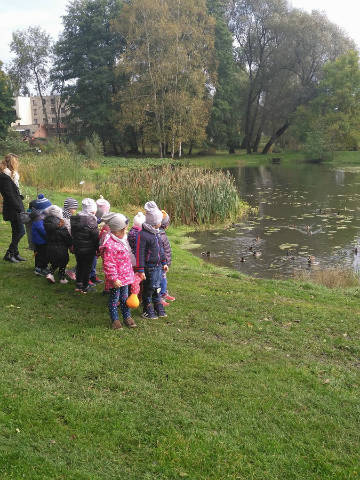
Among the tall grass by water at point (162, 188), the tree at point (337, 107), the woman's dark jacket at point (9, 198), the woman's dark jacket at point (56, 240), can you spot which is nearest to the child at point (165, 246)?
the woman's dark jacket at point (56, 240)

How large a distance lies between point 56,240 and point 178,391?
11.3 ft

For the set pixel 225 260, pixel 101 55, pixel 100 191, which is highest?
pixel 101 55

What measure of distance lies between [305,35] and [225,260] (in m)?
42.5

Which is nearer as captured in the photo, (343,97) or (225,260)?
(225,260)

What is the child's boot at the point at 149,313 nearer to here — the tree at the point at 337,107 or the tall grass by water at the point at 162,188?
the tall grass by water at the point at 162,188

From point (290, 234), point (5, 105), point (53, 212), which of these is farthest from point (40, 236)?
point (5, 105)

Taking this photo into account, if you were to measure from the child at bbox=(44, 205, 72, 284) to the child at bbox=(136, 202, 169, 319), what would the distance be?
59.7 inches

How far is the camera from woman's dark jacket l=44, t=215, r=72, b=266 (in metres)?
7.02

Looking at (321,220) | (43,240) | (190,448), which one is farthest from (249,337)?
(321,220)

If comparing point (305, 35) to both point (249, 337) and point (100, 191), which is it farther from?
point (249, 337)

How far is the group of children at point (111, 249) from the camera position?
5.84 metres

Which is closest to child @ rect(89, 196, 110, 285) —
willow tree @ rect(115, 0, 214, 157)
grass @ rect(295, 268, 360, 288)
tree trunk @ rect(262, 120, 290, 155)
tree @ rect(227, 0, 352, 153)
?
grass @ rect(295, 268, 360, 288)

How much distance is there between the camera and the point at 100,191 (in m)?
19.2

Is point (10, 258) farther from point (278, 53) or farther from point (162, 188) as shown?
point (278, 53)
